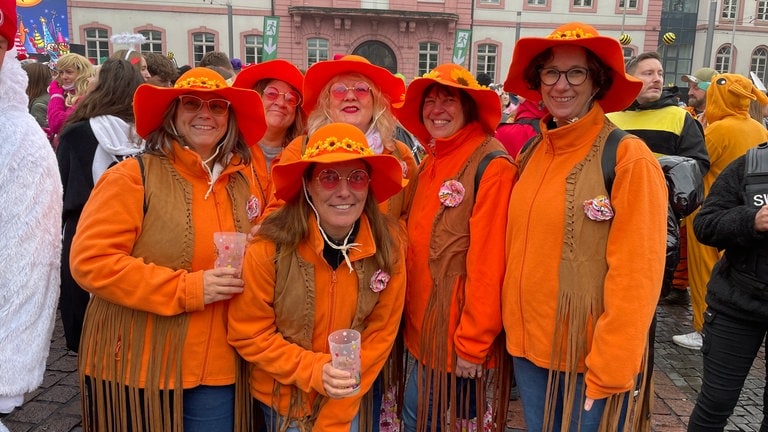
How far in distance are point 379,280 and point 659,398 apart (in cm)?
275

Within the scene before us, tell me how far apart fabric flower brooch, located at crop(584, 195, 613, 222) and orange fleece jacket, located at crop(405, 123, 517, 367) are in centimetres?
40

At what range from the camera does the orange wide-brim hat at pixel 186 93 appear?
2145 mm

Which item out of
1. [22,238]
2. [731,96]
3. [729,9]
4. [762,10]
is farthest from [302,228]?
[762,10]

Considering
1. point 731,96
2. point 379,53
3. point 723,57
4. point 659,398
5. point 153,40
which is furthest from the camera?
point 723,57

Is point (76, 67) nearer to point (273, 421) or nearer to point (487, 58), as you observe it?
point (273, 421)

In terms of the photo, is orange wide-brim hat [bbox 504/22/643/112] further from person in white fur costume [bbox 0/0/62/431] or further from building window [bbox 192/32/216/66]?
building window [bbox 192/32/216/66]

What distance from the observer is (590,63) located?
6.88ft

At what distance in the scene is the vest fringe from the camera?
2.10 meters

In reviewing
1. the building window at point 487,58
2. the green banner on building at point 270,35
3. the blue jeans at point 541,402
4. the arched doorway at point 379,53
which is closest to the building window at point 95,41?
the green banner on building at point 270,35

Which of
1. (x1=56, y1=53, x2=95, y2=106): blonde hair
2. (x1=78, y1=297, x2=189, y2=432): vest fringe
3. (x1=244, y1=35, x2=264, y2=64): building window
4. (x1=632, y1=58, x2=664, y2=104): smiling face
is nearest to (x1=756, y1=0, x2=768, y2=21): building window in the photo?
(x1=244, y1=35, x2=264, y2=64): building window

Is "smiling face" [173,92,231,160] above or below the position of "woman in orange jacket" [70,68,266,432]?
above

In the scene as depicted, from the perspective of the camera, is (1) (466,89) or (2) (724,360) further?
(2) (724,360)

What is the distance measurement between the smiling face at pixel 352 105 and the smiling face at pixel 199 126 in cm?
82

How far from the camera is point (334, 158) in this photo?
6.40 feet
